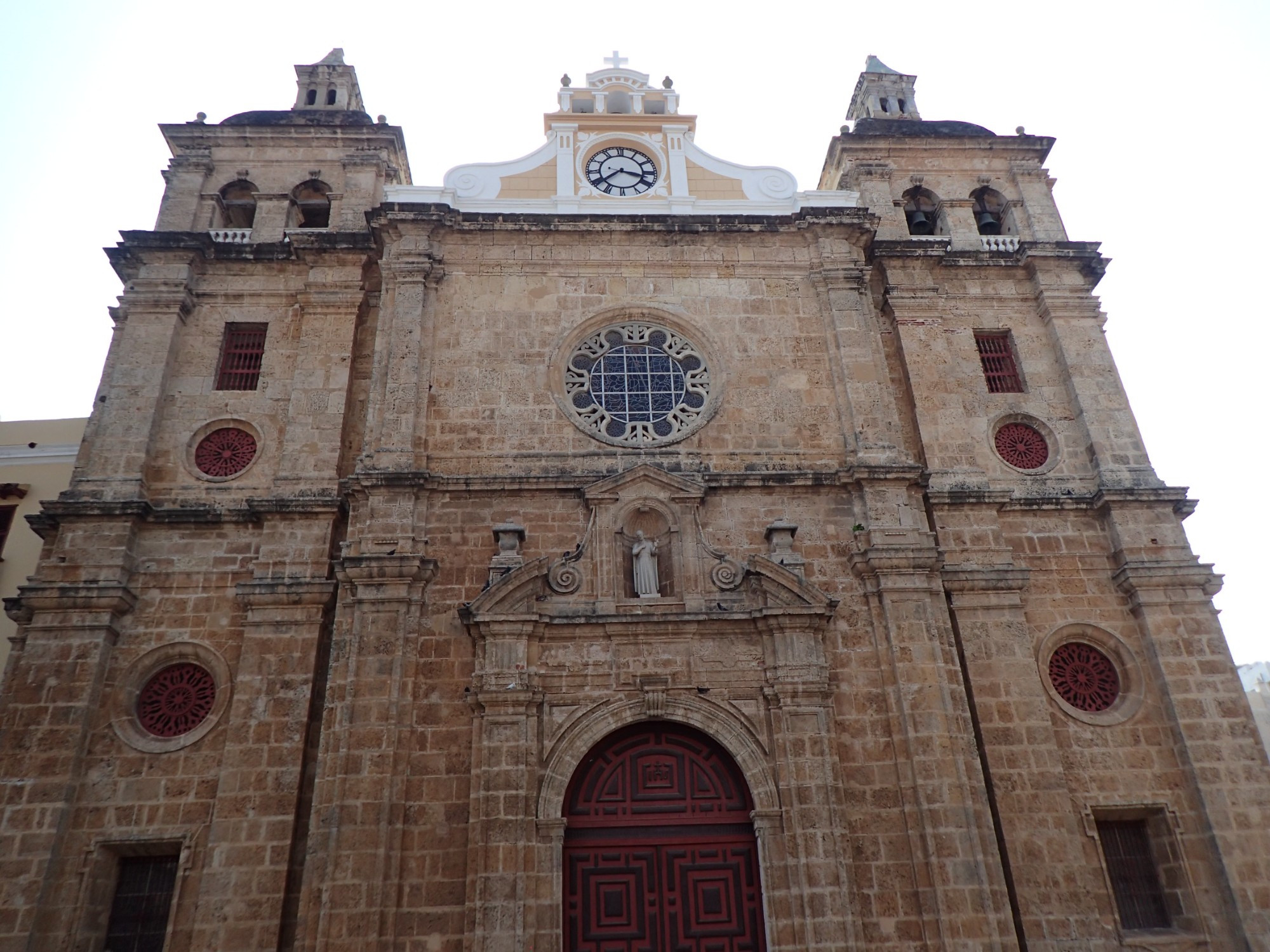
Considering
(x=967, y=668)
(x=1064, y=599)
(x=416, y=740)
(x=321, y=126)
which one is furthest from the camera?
(x=321, y=126)

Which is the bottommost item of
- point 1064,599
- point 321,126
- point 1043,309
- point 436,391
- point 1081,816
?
point 1081,816

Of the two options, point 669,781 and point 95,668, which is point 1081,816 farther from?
point 95,668

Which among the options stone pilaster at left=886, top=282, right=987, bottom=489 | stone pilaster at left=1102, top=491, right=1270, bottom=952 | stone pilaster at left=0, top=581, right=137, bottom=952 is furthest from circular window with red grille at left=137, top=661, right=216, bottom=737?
stone pilaster at left=1102, top=491, right=1270, bottom=952

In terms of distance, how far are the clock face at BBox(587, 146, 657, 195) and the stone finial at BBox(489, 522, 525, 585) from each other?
6.70 metres

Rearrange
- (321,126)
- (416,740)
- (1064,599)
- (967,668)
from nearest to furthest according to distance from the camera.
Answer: (416,740) < (967,668) < (1064,599) < (321,126)

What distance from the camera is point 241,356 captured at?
43.5ft

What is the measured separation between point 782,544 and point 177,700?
786 centimetres

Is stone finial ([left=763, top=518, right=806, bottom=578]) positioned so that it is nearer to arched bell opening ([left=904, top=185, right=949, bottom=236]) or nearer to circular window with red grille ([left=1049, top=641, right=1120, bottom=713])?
circular window with red grille ([left=1049, top=641, right=1120, bottom=713])

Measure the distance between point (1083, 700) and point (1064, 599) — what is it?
1336mm

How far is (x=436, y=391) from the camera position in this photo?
12.4 m

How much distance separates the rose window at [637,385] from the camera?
1249cm

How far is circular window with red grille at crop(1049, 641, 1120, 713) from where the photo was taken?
11406mm

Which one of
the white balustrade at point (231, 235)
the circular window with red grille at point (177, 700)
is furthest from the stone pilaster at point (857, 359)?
the white balustrade at point (231, 235)

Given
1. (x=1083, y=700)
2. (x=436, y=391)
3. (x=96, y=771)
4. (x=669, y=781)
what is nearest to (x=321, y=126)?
(x=436, y=391)
